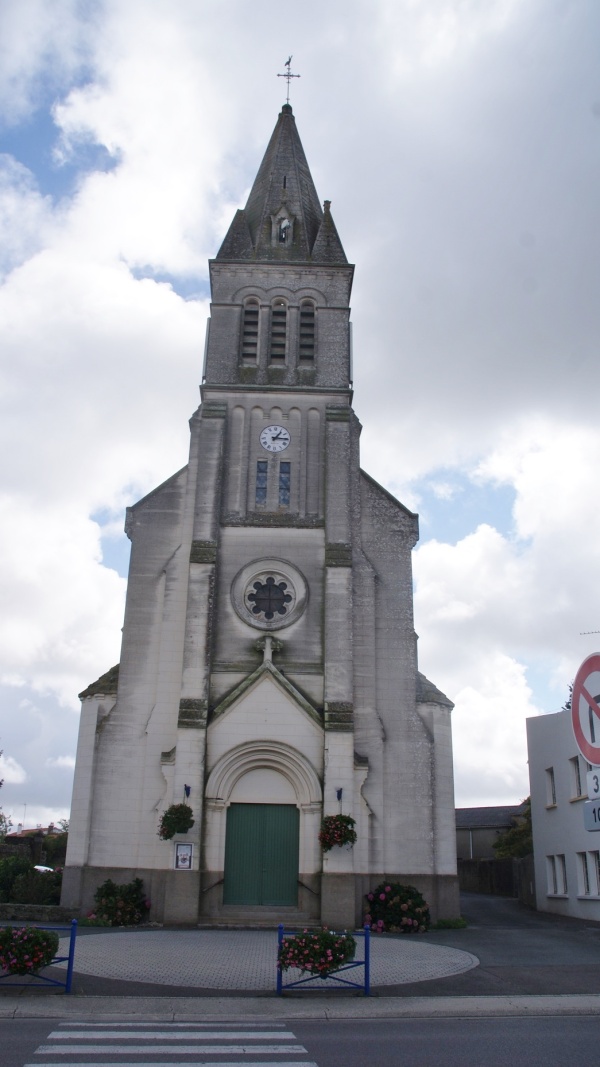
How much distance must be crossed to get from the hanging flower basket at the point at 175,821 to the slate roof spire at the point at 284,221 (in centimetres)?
1816

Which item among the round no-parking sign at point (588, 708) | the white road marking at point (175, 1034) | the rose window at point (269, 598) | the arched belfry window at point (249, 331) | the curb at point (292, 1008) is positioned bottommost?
the white road marking at point (175, 1034)

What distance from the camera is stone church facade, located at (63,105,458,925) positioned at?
75.9ft

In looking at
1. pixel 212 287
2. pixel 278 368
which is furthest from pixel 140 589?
pixel 212 287

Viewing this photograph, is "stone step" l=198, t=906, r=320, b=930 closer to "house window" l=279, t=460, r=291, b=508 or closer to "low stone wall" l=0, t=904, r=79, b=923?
"low stone wall" l=0, t=904, r=79, b=923

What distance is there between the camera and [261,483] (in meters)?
27.5

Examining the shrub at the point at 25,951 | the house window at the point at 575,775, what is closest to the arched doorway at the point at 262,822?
the house window at the point at 575,775

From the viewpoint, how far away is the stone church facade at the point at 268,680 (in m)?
23.1

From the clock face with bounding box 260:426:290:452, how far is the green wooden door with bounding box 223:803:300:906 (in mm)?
10777

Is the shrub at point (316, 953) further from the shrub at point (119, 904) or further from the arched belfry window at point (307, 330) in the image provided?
the arched belfry window at point (307, 330)

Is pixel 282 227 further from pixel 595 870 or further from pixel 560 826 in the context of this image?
pixel 595 870

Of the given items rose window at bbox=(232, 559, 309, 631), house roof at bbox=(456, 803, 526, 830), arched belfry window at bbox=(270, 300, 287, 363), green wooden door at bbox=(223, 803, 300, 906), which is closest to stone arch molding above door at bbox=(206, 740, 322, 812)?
green wooden door at bbox=(223, 803, 300, 906)

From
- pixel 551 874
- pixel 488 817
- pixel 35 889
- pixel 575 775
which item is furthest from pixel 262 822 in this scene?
pixel 488 817

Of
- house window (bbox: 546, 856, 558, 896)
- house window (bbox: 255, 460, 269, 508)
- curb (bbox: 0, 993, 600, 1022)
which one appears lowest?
curb (bbox: 0, 993, 600, 1022)

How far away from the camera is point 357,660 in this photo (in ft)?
83.4
